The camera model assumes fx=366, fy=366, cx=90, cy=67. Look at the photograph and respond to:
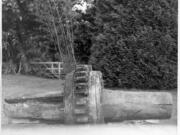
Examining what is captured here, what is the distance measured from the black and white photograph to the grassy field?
0.04 feet

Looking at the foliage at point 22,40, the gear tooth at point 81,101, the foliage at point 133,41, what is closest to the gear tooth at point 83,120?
the gear tooth at point 81,101

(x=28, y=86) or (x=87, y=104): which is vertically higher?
(x=28, y=86)

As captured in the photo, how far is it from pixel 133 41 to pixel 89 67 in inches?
26.1

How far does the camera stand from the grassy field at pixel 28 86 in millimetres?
4102

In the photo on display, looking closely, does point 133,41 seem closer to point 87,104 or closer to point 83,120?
point 87,104

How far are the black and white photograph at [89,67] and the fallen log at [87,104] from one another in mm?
11

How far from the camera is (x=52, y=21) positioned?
4203 mm

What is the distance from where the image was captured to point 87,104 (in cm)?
401

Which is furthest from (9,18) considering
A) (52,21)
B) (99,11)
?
(99,11)

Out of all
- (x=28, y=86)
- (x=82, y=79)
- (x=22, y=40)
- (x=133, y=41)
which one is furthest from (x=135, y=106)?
(x=22, y=40)

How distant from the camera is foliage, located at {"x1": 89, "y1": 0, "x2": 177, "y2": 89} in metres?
4.50

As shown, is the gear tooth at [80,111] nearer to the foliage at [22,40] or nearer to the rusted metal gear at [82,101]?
the rusted metal gear at [82,101]

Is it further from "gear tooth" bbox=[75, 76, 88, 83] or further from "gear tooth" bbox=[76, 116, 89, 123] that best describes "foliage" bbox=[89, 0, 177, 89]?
"gear tooth" bbox=[76, 116, 89, 123]

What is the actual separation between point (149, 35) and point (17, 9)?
5.33 feet
